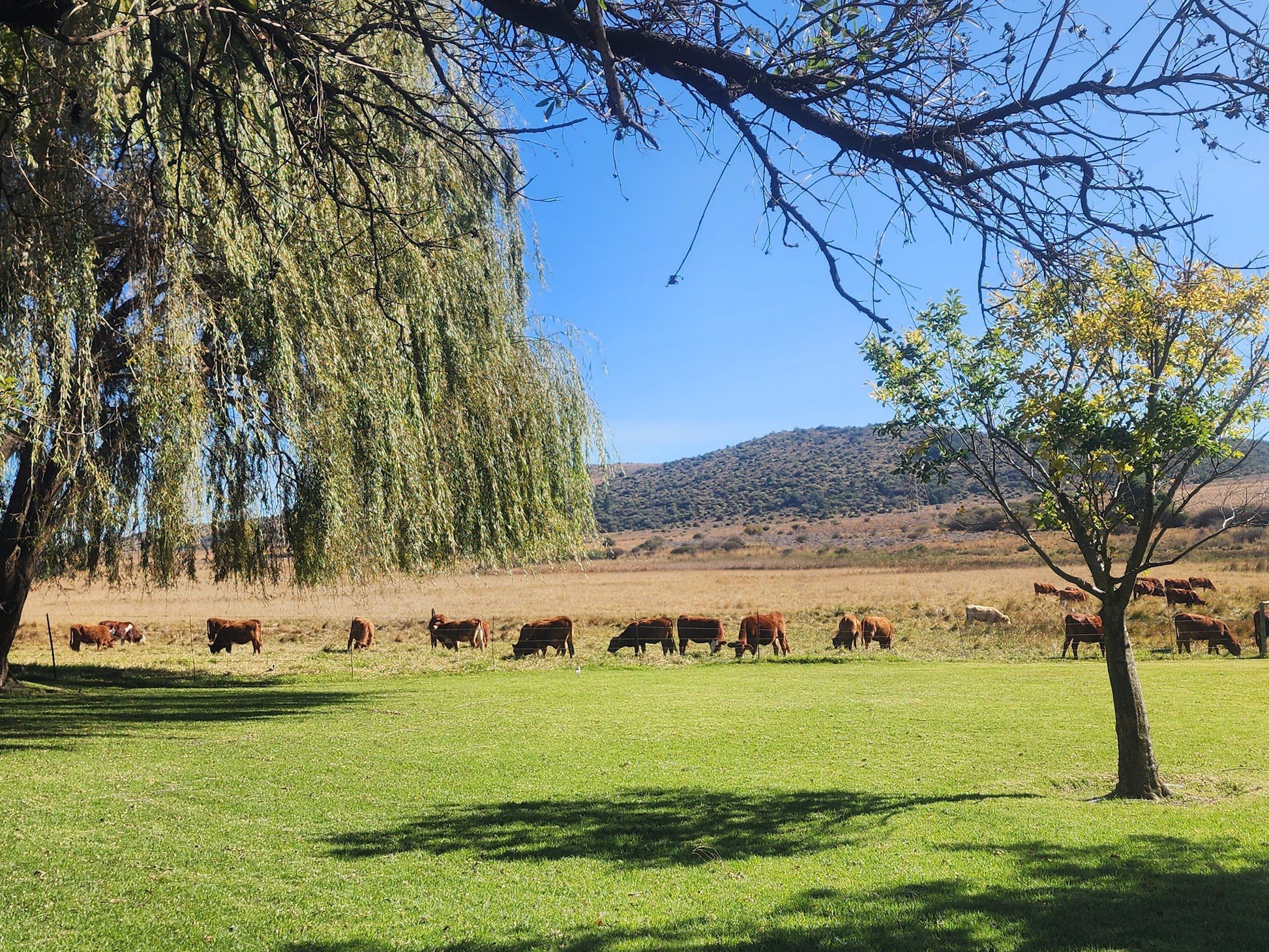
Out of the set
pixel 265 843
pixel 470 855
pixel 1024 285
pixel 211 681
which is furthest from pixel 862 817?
pixel 211 681

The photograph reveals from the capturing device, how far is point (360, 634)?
990 inches

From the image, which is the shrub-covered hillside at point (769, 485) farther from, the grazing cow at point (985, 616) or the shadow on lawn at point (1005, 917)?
the shadow on lawn at point (1005, 917)

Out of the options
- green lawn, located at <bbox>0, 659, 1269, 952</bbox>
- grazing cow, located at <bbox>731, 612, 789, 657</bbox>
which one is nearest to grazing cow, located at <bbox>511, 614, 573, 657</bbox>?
grazing cow, located at <bbox>731, 612, 789, 657</bbox>

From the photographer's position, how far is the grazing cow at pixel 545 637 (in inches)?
911

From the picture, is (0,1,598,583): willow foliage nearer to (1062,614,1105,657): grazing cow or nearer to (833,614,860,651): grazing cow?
(833,614,860,651): grazing cow

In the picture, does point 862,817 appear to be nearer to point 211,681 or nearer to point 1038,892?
point 1038,892

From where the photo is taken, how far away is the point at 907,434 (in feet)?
33.4

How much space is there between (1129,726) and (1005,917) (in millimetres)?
4102

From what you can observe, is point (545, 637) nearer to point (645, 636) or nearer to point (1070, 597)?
point (645, 636)

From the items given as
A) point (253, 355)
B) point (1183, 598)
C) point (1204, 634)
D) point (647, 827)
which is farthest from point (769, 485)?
point (647, 827)

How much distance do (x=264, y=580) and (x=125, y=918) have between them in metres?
7.73

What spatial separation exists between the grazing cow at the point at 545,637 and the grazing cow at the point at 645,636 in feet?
4.18

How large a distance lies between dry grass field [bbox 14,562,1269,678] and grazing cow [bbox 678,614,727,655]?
499 millimetres

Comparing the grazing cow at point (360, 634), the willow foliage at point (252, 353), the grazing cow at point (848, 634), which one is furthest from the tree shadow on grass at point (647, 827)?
the grazing cow at point (360, 634)
